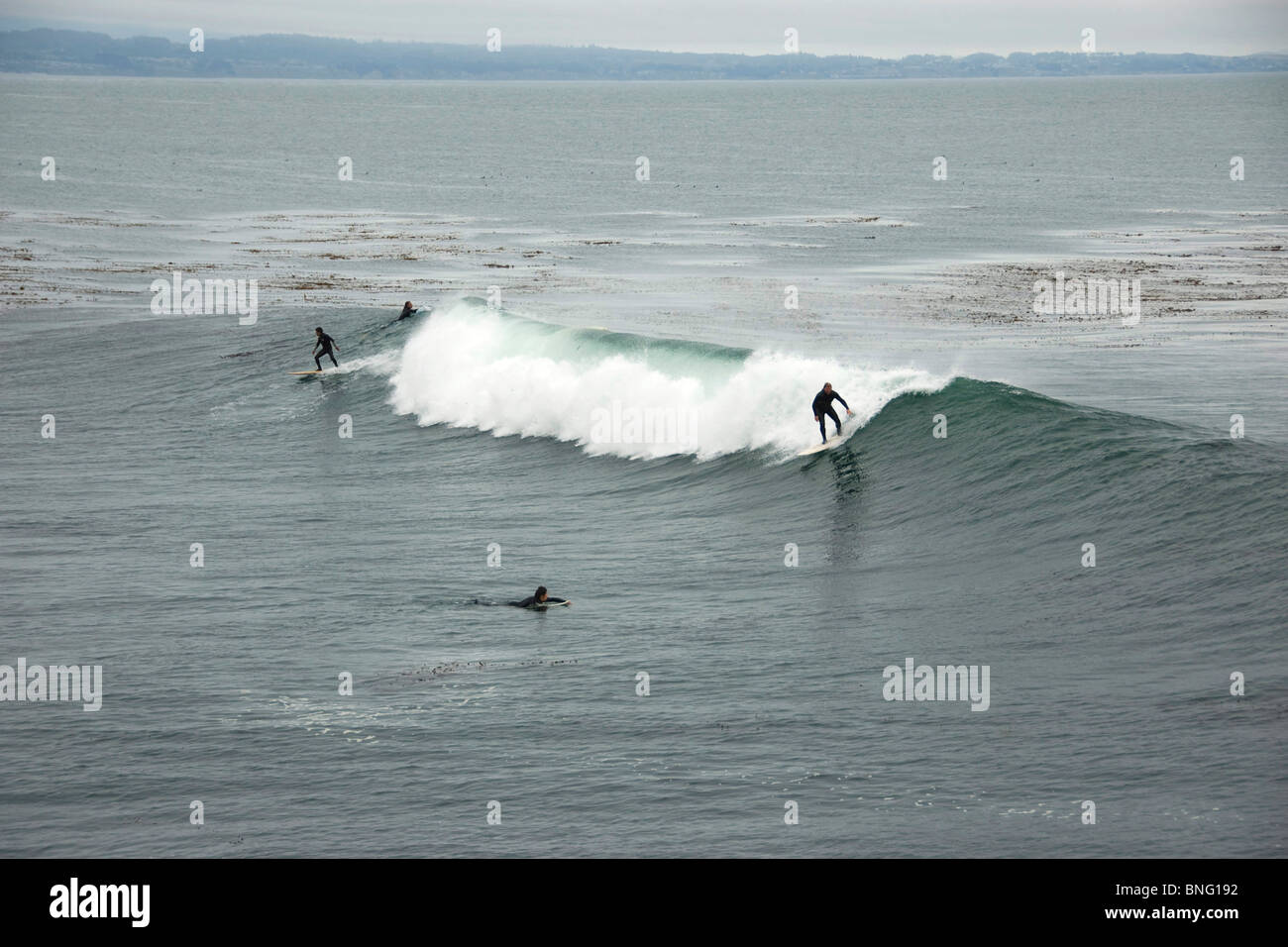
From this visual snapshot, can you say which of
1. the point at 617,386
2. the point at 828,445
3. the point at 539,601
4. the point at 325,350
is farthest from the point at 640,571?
the point at 325,350

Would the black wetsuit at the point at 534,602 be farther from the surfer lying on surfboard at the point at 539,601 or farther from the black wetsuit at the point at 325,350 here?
the black wetsuit at the point at 325,350

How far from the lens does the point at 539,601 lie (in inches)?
909

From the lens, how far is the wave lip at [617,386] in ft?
113

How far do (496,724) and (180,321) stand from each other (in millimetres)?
40347

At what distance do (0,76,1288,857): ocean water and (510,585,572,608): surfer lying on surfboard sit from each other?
258 mm

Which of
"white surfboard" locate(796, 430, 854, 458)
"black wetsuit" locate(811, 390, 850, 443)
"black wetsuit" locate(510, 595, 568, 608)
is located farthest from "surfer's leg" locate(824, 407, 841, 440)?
"black wetsuit" locate(510, 595, 568, 608)

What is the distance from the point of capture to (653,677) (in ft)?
65.2

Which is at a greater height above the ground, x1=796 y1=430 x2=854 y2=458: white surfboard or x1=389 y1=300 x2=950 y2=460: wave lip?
x1=389 y1=300 x2=950 y2=460: wave lip

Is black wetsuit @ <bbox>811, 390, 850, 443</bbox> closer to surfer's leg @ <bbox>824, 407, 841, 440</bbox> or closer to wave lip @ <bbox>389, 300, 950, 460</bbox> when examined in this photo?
surfer's leg @ <bbox>824, 407, 841, 440</bbox>

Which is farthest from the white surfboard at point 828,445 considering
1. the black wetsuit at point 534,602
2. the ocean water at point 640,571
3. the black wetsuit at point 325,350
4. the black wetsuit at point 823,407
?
the black wetsuit at point 325,350

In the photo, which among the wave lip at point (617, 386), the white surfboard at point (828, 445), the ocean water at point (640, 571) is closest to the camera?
the ocean water at point (640, 571)

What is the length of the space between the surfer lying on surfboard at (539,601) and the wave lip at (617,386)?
35.9 ft

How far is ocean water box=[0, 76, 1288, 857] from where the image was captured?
16.1 m
